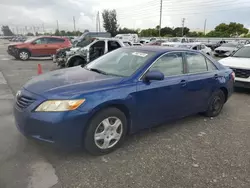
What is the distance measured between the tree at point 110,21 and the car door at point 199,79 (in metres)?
56.4

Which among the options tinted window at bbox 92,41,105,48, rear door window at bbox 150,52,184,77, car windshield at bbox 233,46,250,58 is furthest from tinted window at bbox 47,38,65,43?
rear door window at bbox 150,52,184,77

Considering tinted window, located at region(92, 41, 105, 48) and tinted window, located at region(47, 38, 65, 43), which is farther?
tinted window, located at region(47, 38, 65, 43)

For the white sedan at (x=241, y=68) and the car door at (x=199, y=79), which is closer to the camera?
the car door at (x=199, y=79)

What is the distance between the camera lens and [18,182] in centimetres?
255

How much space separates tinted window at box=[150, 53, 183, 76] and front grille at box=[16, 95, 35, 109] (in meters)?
1.85

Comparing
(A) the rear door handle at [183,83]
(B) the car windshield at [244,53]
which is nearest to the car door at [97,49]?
(B) the car windshield at [244,53]

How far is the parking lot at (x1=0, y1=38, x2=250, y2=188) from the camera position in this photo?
263cm

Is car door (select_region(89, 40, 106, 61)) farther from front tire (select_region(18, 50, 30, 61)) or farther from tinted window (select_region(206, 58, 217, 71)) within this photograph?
front tire (select_region(18, 50, 30, 61))

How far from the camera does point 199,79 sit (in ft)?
13.8

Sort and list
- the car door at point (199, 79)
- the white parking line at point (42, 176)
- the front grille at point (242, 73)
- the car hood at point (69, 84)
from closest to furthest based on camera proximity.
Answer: the white parking line at point (42, 176) < the car hood at point (69, 84) < the car door at point (199, 79) < the front grille at point (242, 73)

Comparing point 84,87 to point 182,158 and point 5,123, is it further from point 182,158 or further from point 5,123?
point 5,123

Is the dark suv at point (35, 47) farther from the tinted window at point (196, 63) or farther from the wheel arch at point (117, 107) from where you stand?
the wheel arch at point (117, 107)

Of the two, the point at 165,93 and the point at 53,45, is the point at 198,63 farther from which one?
the point at 53,45

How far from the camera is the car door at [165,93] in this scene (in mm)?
3387
